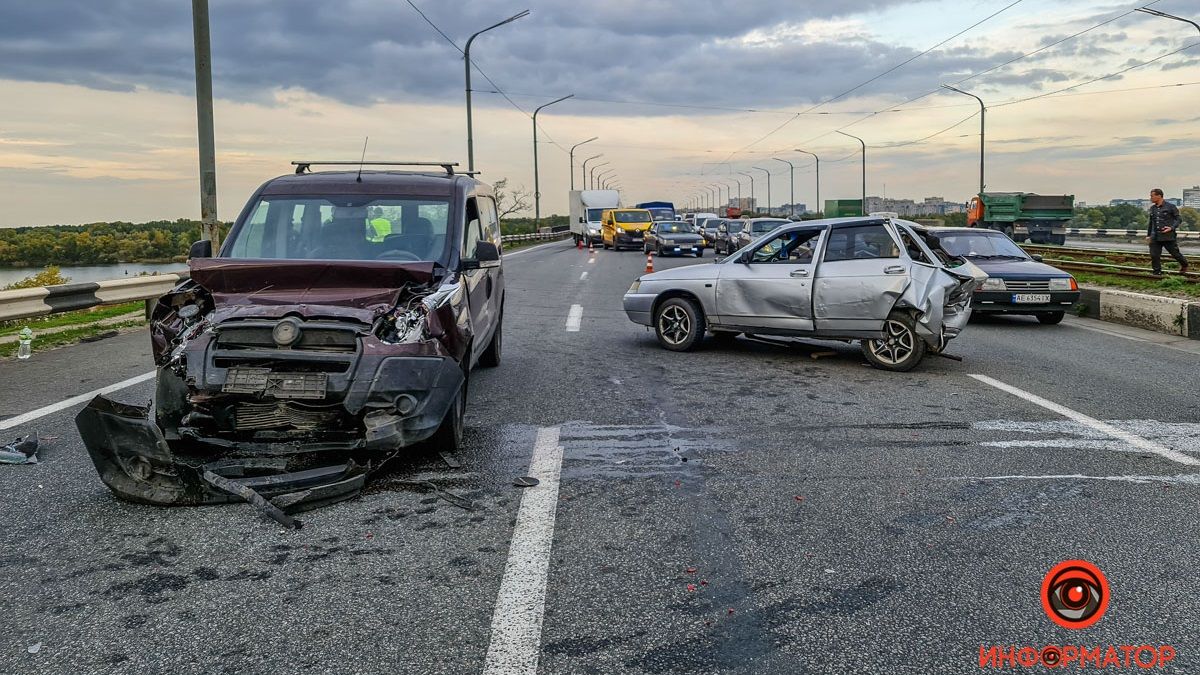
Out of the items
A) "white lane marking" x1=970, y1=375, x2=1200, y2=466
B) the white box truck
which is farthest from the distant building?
"white lane marking" x1=970, y1=375, x2=1200, y2=466

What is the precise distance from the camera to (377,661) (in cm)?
328

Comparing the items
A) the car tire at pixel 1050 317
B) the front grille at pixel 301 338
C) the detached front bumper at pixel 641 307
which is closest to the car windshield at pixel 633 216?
the car tire at pixel 1050 317

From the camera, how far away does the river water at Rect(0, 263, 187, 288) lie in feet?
53.7

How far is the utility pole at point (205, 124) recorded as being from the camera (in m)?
15.8

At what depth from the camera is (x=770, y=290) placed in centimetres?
1062

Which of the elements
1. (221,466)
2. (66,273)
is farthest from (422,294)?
(66,273)

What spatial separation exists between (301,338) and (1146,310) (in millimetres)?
13127

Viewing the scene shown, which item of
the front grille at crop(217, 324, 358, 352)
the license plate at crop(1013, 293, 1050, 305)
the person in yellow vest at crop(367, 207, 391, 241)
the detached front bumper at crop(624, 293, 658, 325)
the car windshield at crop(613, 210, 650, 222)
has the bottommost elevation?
the license plate at crop(1013, 293, 1050, 305)

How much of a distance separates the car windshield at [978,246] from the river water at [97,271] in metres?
12.1

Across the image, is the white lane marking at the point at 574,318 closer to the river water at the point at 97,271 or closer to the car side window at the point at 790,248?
the car side window at the point at 790,248

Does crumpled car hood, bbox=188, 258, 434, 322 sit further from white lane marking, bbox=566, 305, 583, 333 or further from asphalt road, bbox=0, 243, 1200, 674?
white lane marking, bbox=566, 305, 583, 333

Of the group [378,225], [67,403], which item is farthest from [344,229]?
[67,403]

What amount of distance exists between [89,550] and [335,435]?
138 cm

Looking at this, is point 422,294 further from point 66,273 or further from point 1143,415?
point 66,273
